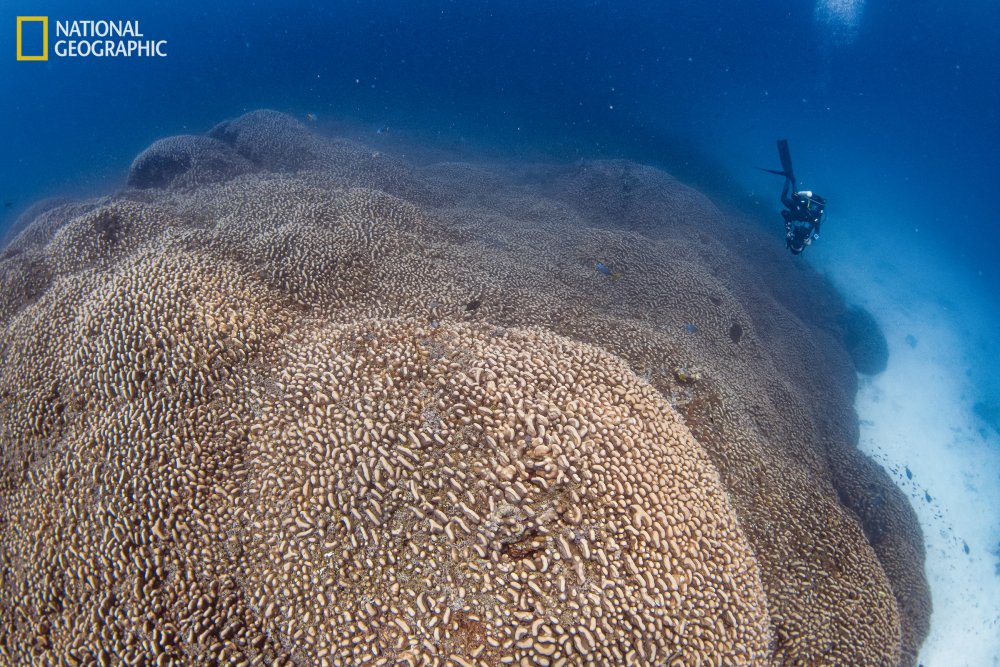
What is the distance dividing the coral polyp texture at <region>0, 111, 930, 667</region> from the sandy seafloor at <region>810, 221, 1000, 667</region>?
7.41 m

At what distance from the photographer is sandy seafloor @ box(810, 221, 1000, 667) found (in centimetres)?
1119

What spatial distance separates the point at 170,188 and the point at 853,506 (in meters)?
16.3

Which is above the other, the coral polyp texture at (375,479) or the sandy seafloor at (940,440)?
the coral polyp texture at (375,479)

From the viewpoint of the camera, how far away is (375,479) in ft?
10.3

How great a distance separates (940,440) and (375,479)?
22583 mm

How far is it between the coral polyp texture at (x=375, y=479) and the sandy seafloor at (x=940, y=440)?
7.41 m

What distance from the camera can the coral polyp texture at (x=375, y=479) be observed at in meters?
2.84

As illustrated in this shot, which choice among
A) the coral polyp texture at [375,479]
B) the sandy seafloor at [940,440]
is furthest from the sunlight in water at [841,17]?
the coral polyp texture at [375,479]

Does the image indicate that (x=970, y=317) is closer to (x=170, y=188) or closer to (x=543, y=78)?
(x=543, y=78)

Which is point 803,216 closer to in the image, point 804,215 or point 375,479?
point 804,215

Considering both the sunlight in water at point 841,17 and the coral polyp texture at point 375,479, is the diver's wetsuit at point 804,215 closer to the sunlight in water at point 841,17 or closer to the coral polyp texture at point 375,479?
the coral polyp texture at point 375,479

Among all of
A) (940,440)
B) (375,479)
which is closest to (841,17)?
(940,440)

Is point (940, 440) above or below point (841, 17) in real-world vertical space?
below

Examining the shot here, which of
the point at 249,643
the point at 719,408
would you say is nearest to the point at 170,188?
the point at 249,643
